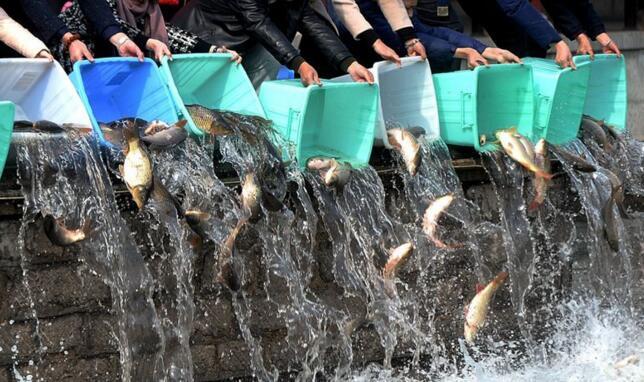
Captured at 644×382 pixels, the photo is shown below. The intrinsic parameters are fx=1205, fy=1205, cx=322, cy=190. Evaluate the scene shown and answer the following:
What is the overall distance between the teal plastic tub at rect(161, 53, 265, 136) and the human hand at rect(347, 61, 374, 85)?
1.92 feet

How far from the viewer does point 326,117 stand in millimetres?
7102

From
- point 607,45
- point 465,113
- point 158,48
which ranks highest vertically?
point 158,48

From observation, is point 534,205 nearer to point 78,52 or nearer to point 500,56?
point 500,56

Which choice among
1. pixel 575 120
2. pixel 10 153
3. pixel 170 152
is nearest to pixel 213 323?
pixel 170 152

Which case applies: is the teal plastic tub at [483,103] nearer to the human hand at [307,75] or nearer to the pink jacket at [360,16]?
the pink jacket at [360,16]

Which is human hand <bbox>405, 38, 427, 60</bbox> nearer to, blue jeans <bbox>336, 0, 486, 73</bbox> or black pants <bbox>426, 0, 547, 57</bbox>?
blue jeans <bbox>336, 0, 486, 73</bbox>

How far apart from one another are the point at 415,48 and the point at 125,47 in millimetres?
2015

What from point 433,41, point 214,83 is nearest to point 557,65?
point 433,41

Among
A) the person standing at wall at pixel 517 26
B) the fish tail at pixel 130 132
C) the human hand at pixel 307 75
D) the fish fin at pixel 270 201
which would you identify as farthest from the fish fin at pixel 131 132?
the person standing at wall at pixel 517 26

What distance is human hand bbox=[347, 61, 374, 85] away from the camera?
703 centimetres

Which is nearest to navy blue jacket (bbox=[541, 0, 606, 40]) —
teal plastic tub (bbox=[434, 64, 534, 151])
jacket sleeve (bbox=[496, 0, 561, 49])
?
jacket sleeve (bbox=[496, 0, 561, 49])

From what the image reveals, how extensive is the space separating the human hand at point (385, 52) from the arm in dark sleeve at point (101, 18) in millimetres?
1665

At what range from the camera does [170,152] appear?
6.21 metres

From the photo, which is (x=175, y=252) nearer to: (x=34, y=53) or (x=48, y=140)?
(x=48, y=140)
